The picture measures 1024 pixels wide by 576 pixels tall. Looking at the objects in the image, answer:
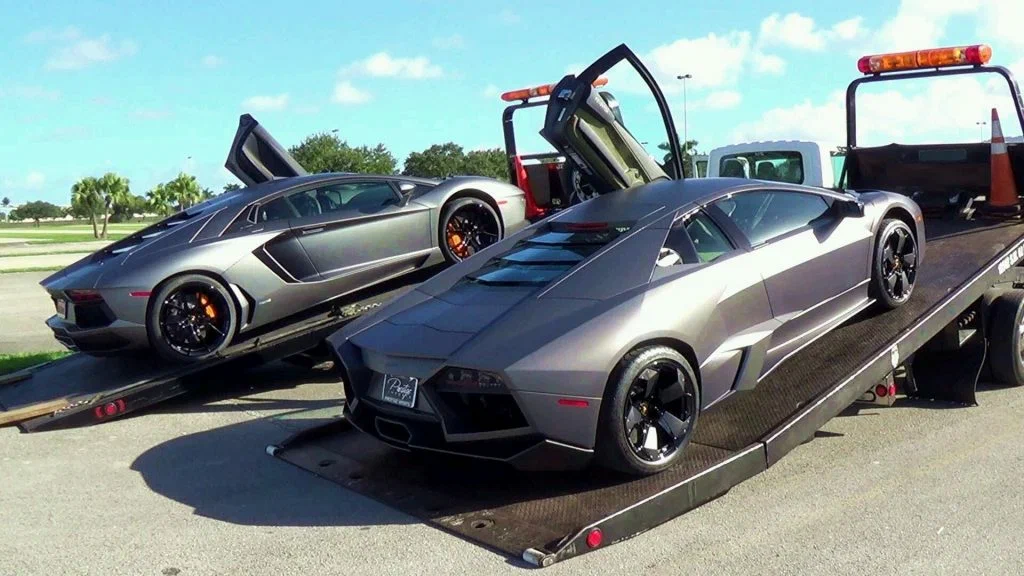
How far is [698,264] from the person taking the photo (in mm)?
5266

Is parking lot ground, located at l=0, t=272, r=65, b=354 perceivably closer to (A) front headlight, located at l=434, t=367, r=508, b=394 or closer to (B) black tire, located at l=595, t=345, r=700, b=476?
(A) front headlight, located at l=434, t=367, r=508, b=394

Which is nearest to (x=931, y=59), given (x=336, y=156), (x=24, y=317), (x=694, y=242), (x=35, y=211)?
(x=694, y=242)

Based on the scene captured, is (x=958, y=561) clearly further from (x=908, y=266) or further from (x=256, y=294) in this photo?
(x=256, y=294)

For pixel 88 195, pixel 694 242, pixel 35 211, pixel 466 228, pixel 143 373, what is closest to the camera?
pixel 694 242

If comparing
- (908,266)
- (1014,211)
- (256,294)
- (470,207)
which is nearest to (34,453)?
Answer: (256,294)

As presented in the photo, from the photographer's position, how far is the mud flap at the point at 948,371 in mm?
6828

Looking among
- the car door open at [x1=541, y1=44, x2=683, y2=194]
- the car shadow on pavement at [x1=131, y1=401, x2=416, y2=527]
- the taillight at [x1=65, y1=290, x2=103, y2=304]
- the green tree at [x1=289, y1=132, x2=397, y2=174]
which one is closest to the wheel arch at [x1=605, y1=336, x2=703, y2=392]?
the car shadow on pavement at [x1=131, y1=401, x2=416, y2=527]

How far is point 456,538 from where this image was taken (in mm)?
4613

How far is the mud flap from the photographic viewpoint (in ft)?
22.4

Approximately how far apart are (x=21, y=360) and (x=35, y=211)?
132 metres

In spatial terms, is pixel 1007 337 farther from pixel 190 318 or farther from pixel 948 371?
pixel 190 318

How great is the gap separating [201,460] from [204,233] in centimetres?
237

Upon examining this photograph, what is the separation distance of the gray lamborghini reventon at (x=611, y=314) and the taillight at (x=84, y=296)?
298 centimetres

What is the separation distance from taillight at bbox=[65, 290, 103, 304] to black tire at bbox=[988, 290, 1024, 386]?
672 centimetres
